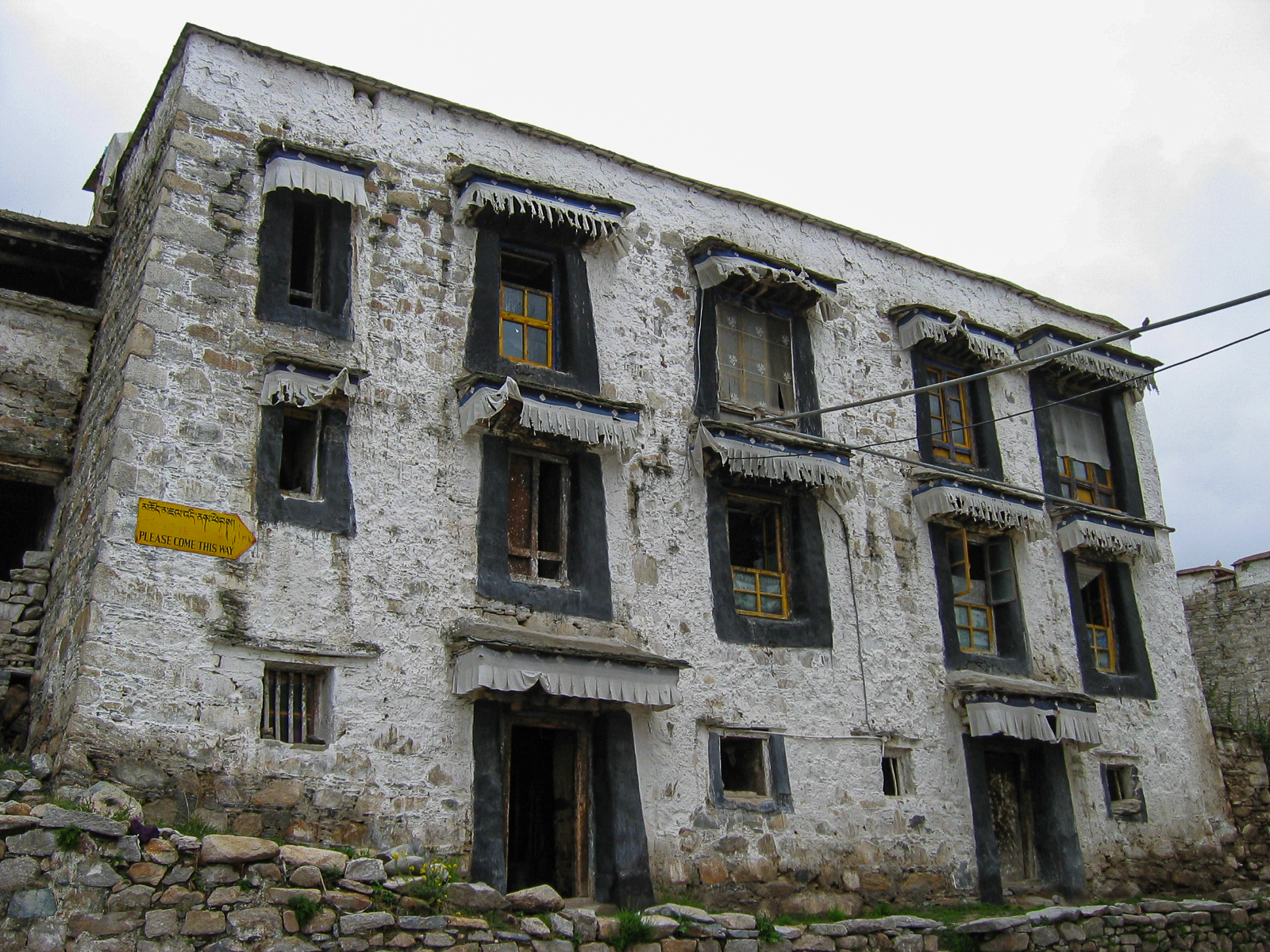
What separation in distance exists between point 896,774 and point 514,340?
23.6 ft

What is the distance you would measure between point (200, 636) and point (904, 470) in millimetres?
9770

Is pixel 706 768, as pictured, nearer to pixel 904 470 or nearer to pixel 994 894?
pixel 994 894

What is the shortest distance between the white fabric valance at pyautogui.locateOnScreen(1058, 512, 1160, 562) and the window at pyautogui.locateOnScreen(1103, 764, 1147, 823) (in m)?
3.18

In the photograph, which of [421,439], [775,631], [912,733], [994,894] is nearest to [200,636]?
[421,439]

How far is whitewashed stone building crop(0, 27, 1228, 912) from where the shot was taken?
1172cm

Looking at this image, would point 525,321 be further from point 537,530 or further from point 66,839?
point 66,839

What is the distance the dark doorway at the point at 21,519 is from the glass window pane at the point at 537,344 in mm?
5583

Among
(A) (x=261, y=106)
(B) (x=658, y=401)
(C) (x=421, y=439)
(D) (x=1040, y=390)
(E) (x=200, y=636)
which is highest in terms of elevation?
(A) (x=261, y=106)

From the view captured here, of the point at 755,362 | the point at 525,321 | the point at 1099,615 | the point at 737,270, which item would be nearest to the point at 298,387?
the point at 525,321

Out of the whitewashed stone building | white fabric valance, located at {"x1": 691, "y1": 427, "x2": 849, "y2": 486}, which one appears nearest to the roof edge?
the whitewashed stone building

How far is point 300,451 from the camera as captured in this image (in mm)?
12891

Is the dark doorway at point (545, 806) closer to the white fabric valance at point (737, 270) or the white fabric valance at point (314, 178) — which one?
the white fabric valance at point (314, 178)

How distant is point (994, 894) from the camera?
50.3ft

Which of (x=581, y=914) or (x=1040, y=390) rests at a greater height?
(x=1040, y=390)
